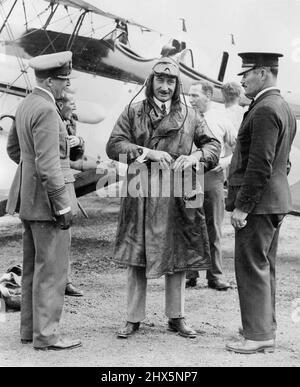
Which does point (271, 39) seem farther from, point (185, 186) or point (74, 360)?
point (74, 360)

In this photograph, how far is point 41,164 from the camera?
3.96 metres

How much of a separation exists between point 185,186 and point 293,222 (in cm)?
644

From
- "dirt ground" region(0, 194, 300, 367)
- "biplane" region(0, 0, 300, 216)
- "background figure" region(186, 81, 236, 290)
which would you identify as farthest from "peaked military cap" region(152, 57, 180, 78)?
"biplane" region(0, 0, 300, 216)

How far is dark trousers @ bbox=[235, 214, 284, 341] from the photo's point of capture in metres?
4.08

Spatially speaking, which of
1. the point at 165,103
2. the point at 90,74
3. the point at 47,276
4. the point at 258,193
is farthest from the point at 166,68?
the point at 90,74

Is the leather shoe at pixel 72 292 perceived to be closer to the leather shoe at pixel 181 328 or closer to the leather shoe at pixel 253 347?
the leather shoe at pixel 181 328

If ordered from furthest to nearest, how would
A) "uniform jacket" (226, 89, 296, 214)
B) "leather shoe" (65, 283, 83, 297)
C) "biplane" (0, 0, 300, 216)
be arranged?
"biplane" (0, 0, 300, 216) < "leather shoe" (65, 283, 83, 297) < "uniform jacket" (226, 89, 296, 214)

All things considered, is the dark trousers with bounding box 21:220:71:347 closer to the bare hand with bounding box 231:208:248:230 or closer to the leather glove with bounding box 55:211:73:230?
the leather glove with bounding box 55:211:73:230

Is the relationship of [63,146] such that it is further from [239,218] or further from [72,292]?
[72,292]

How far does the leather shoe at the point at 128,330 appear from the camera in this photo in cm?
448

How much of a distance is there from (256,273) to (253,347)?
0.49m

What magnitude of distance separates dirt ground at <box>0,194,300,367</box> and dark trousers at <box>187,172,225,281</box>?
235 mm

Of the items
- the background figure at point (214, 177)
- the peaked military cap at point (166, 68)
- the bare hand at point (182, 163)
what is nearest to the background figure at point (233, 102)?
the background figure at point (214, 177)
